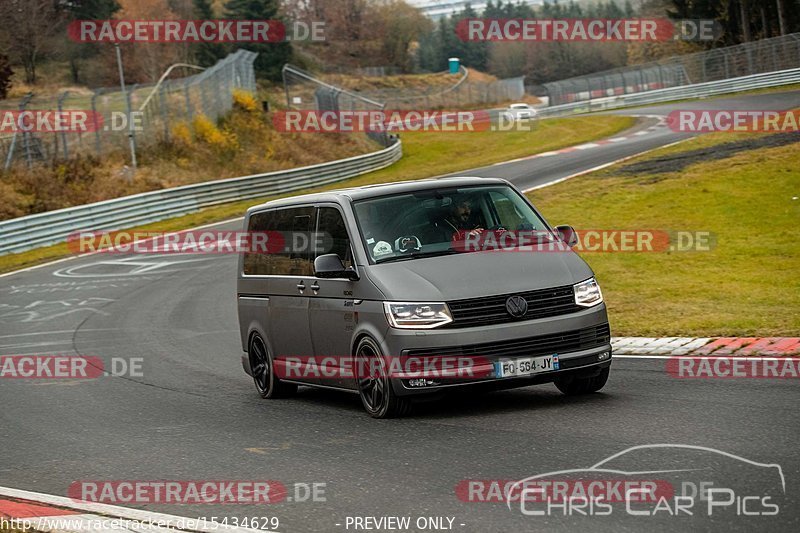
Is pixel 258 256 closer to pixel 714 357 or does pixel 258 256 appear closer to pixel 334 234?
pixel 334 234

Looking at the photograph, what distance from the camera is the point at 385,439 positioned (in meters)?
8.52

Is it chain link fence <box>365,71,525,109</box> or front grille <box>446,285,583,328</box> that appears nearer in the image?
front grille <box>446,285,583,328</box>

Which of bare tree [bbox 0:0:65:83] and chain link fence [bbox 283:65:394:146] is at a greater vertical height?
bare tree [bbox 0:0:65:83]

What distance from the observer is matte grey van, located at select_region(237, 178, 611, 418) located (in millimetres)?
8930

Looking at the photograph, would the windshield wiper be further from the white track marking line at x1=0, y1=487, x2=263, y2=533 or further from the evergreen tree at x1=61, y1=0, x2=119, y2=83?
the evergreen tree at x1=61, y1=0, x2=119, y2=83

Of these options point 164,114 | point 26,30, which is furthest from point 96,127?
point 26,30

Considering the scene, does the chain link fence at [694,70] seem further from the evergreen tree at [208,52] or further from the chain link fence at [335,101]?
the evergreen tree at [208,52]

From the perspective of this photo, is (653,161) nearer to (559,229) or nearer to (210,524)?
(559,229)

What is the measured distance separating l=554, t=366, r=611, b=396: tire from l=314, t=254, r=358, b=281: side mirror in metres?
1.92

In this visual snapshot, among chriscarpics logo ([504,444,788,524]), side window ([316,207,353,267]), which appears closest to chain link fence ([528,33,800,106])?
side window ([316,207,353,267])

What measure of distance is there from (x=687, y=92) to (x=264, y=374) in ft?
188

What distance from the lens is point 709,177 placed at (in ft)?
91.3

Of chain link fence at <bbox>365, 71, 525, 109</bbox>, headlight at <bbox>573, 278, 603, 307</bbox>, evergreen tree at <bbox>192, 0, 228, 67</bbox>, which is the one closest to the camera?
headlight at <bbox>573, 278, 603, 307</bbox>

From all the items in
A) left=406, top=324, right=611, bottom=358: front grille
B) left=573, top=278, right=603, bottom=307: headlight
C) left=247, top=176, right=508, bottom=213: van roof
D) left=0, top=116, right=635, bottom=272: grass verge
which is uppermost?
left=247, top=176, right=508, bottom=213: van roof
